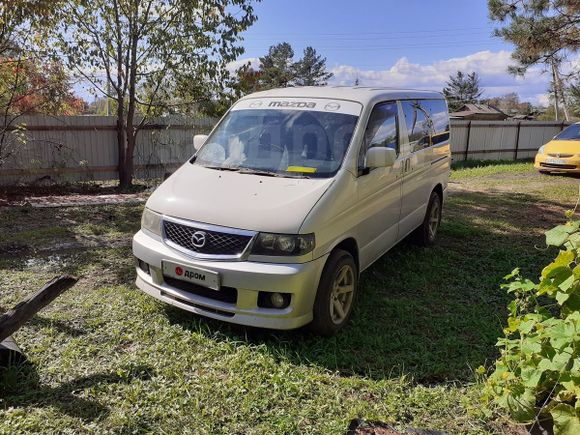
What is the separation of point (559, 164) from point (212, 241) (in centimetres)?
1336

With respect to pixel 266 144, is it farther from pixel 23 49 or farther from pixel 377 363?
pixel 23 49

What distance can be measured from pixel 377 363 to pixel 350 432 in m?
0.84

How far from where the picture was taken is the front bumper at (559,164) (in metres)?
13.7

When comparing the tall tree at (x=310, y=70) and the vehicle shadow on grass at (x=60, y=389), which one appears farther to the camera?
the tall tree at (x=310, y=70)

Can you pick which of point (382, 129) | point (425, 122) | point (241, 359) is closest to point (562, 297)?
point (241, 359)

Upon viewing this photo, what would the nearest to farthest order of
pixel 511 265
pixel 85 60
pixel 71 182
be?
1. pixel 511 265
2. pixel 85 60
3. pixel 71 182

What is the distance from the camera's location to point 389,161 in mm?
4305

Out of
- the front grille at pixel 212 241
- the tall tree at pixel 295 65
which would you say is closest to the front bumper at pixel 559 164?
the front grille at pixel 212 241

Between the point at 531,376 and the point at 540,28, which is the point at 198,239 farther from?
the point at 540,28

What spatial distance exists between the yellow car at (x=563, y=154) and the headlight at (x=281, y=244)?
42.4ft

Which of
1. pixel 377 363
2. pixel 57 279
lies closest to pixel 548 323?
pixel 377 363

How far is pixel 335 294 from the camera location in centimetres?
399

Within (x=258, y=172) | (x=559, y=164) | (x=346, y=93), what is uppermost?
(x=346, y=93)

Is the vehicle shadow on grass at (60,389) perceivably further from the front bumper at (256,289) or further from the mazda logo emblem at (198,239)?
the mazda logo emblem at (198,239)
